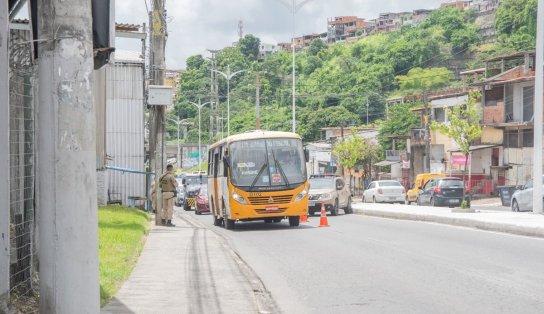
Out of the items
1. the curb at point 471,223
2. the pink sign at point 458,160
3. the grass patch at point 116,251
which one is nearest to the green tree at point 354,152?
the pink sign at point 458,160

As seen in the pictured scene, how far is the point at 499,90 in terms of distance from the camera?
6150 centimetres

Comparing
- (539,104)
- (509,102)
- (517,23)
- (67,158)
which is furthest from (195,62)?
(67,158)

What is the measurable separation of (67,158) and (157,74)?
22.5 metres

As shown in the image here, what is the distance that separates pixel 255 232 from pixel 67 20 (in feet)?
61.3

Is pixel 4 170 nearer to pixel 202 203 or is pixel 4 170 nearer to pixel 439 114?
pixel 202 203

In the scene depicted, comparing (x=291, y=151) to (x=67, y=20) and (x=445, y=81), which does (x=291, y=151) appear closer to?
(x=67, y=20)

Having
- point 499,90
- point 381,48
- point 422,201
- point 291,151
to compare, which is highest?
point 381,48

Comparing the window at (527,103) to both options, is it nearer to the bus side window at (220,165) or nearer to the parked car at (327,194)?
the parked car at (327,194)

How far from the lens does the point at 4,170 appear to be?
7637mm

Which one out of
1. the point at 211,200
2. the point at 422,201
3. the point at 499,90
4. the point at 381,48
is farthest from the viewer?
the point at 381,48

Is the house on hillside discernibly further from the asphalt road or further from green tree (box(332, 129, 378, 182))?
the asphalt road

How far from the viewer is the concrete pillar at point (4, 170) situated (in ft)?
24.9

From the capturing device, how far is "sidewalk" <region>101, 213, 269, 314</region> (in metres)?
9.99

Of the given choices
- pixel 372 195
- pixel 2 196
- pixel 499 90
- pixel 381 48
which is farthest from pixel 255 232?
pixel 381 48
